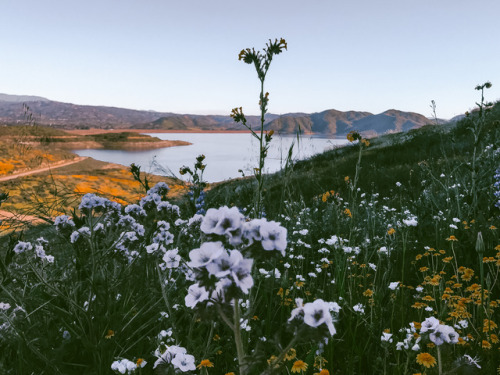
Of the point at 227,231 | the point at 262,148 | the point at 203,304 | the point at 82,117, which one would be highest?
the point at 82,117

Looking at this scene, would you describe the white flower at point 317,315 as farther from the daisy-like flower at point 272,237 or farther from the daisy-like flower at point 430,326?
the daisy-like flower at point 430,326

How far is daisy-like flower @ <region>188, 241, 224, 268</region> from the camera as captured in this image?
0.87m

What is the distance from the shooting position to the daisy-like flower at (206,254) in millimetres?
873

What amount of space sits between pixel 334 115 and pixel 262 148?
568 feet

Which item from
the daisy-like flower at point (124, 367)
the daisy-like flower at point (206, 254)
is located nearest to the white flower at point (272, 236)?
the daisy-like flower at point (206, 254)

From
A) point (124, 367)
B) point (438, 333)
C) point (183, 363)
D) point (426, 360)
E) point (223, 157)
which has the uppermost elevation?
point (438, 333)

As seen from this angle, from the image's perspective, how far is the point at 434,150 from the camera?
12.7 metres

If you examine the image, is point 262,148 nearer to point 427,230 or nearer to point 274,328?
point 274,328

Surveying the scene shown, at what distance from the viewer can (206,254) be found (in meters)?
0.92

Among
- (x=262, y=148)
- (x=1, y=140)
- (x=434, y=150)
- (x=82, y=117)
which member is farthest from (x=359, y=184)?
(x=82, y=117)

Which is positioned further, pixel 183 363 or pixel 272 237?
pixel 183 363

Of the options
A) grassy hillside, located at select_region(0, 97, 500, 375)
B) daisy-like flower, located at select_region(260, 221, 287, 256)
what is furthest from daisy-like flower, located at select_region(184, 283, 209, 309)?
daisy-like flower, located at select_region(260, 221, 287, 256)

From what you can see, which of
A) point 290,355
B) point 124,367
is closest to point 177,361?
point 124,367

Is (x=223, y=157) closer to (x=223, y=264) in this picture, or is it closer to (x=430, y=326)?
(x=430, y=326)
